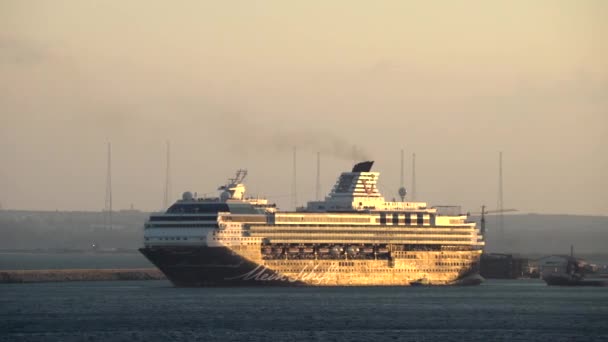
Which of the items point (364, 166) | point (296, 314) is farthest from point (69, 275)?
point (296, 314)

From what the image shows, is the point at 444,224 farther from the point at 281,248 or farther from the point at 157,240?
the point at 157,240

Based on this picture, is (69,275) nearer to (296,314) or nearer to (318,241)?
Result: (318,241)

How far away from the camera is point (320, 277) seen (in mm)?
157125

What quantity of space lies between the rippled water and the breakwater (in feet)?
53.8

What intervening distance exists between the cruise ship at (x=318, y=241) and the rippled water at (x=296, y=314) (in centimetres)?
273

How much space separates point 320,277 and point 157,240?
17.3 meters

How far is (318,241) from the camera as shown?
15638 cm

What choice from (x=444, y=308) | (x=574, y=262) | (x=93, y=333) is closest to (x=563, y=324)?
(x=444, y=308)

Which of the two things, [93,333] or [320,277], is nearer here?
[93,333]

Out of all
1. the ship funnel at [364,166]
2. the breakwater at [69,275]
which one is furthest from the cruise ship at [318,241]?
the breakwater at [69,275]

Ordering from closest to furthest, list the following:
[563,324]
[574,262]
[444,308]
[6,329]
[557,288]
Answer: [6,329]
[563,324]
[444,308]
[557,288]
[574,262]

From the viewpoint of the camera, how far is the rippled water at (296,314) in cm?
10562

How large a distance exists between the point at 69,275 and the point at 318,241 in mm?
37829

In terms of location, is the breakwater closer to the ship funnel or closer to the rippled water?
the rippled water
